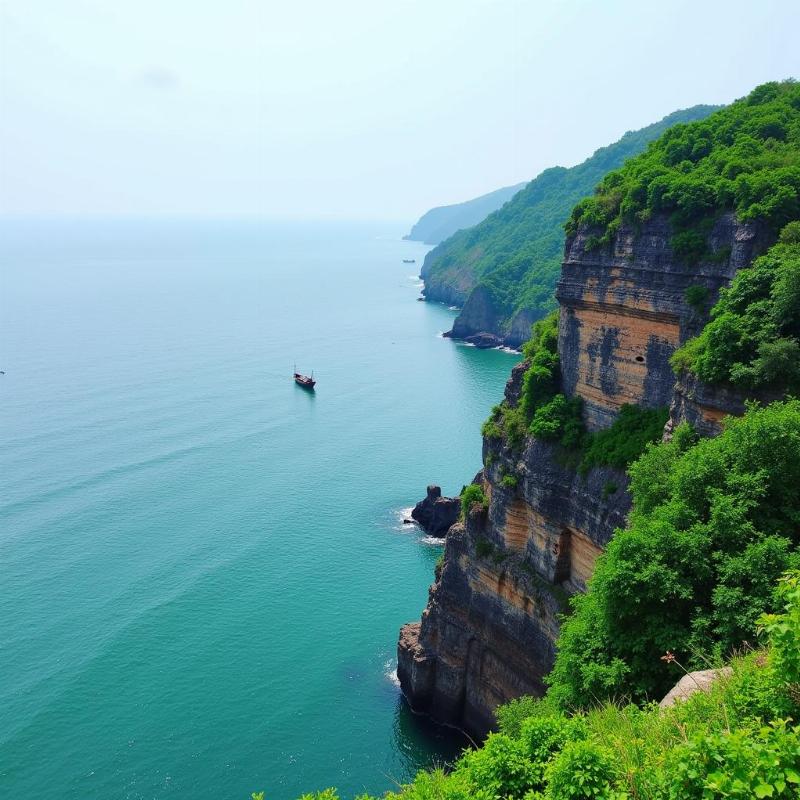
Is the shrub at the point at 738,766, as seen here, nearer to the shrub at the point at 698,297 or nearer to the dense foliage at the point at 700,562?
the dense foliage at the point at 700,562

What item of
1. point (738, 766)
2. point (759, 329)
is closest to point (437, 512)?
point (759, 329)

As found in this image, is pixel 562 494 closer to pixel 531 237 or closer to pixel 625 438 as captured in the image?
pixel 625 438

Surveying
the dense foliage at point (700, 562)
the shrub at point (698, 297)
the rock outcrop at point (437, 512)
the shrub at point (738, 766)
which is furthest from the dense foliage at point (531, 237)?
the shrub at point (738, 766)

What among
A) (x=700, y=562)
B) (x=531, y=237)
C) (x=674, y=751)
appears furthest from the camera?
(x=531, y=237)

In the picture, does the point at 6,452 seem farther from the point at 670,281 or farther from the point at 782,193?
the point at 782,193

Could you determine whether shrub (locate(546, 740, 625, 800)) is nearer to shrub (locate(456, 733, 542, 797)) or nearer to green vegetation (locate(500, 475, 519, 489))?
shrub (locate(456, 733, 542, 797))

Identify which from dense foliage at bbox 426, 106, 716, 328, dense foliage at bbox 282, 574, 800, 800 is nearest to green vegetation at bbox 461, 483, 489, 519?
dense foliage at bbox 282, 574, 800, 800
